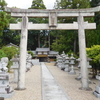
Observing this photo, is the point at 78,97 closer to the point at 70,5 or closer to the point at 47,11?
the point at 47,11

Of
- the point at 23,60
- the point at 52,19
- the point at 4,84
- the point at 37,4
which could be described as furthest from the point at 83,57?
the point at 37,4

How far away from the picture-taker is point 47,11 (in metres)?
7.97

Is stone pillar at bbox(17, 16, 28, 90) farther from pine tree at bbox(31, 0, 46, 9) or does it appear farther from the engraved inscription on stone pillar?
pine tree at bbox(31, 0, 46, 9)

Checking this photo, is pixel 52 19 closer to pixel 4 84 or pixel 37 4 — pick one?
pixel 4 84

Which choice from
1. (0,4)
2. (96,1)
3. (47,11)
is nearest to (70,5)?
(96,1)

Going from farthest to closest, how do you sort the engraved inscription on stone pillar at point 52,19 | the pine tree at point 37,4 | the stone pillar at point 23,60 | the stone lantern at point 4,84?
the pine tree at point 37,4 → the engraved inscription on stone pillar at point 52,19 → the stone pillar at point 23,60 → the stone lantern at point 4,84

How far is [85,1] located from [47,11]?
18959 millimetres

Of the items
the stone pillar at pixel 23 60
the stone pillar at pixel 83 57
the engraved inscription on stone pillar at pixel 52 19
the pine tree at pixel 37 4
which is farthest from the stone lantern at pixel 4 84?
the pine tree at pixel 37 4

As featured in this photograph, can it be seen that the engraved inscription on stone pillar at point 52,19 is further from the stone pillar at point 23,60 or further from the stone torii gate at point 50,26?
the stone pillar at point 23,60

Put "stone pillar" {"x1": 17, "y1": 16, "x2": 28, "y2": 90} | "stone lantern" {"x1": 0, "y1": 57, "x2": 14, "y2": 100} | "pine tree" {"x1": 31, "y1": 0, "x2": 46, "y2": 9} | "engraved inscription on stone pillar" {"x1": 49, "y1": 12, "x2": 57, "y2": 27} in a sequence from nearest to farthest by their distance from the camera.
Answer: "stone lantern" {"x1": 0, "y1": 57, "x2": 14, "y2": 100} < "stone pillar" {"x1": 17, "y1": 16, "x2": 28, "y2": 90} < "engraved inscription on stone pillar" {"x1": 49, "y1": 12, "x2": 57, "y2": 27} < "pine tree" {"x1": 31, "y1": 0, "x2": 46, "y2": 9}

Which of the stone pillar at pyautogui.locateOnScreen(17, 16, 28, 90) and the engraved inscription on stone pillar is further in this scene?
the engraved inscription on stone pillar

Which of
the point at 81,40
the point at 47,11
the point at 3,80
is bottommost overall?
the point at 3,80

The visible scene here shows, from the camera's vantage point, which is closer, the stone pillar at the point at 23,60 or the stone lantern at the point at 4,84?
the stone lantern at the point at 4,84

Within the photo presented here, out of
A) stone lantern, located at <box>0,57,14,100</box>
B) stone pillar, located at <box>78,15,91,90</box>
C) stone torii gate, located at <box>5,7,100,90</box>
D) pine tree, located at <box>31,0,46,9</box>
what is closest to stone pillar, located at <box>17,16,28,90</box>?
stone torii gate, located at <box>5,7,100,90</box>
